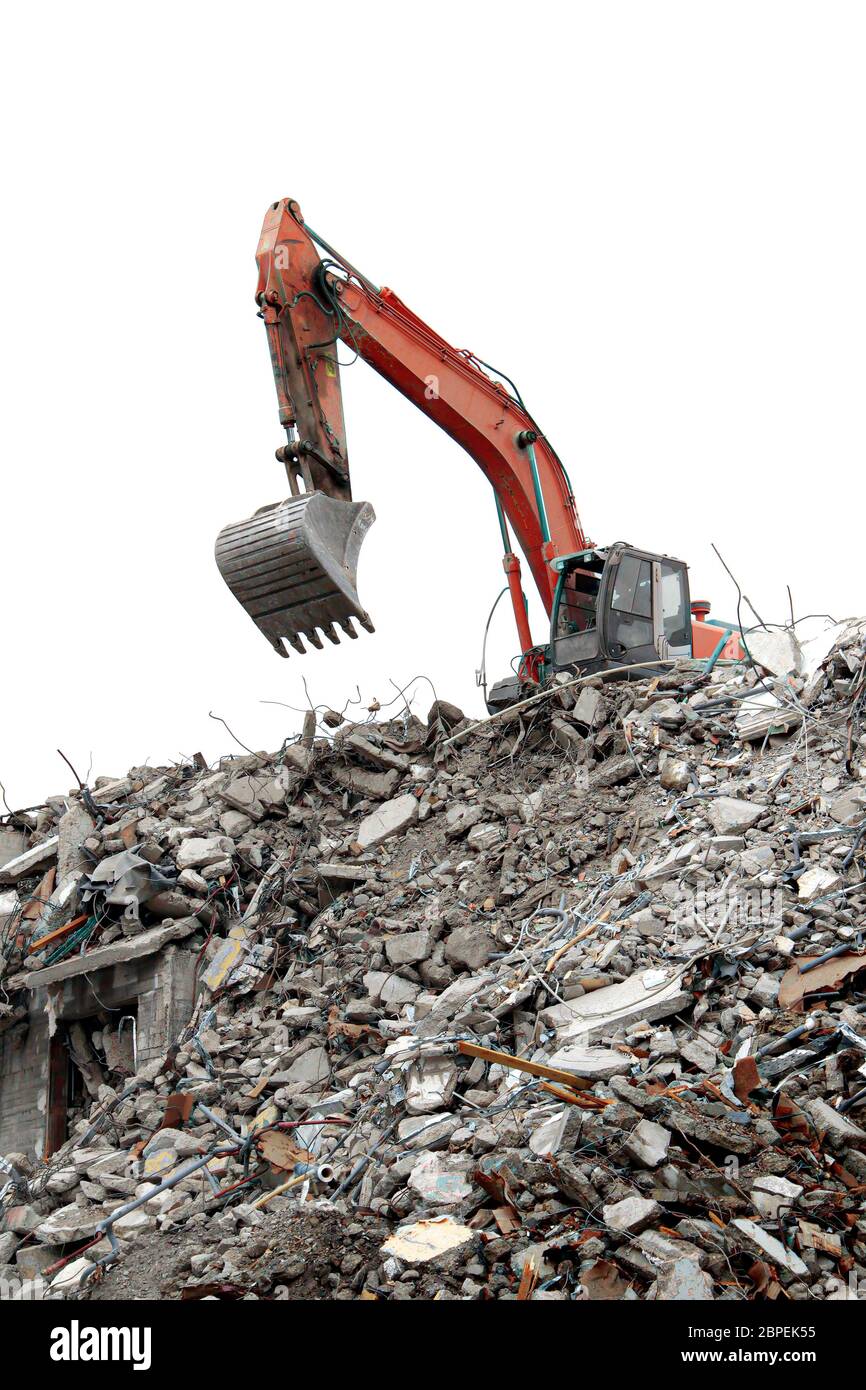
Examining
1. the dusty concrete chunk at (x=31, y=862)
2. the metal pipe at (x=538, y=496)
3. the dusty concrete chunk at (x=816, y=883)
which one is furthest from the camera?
the dusty concrete chunk at (x=31, y=862)

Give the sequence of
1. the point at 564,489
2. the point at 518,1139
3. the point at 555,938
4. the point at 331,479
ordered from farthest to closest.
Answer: the point at 564,489
the point at 331,479
the point at 555,938
the point at 518,1139

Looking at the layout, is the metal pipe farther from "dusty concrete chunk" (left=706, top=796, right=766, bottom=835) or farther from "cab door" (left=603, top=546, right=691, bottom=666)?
"dusty concrete chunk" (left=706, top=796, right=766, bottom=835)

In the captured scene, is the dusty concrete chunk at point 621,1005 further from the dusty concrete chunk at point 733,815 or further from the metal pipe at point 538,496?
the metal pipe at point 538,496

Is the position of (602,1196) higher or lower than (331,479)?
lower

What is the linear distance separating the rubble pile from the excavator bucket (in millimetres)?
2097

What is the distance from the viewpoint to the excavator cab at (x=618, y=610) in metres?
11.7

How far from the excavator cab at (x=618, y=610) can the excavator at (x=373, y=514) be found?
0.01 m

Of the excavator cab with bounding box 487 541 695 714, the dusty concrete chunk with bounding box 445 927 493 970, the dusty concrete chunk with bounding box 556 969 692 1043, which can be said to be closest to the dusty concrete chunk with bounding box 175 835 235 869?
the excavator cab with bounding box 487 541 695 714

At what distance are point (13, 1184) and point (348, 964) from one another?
2.73 meters

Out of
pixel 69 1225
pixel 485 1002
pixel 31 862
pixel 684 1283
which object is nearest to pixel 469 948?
pixel 485 1002

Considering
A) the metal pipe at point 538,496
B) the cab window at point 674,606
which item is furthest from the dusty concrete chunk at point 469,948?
the metal pipe at point 538,496

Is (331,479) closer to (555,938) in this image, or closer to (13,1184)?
(555,938)
